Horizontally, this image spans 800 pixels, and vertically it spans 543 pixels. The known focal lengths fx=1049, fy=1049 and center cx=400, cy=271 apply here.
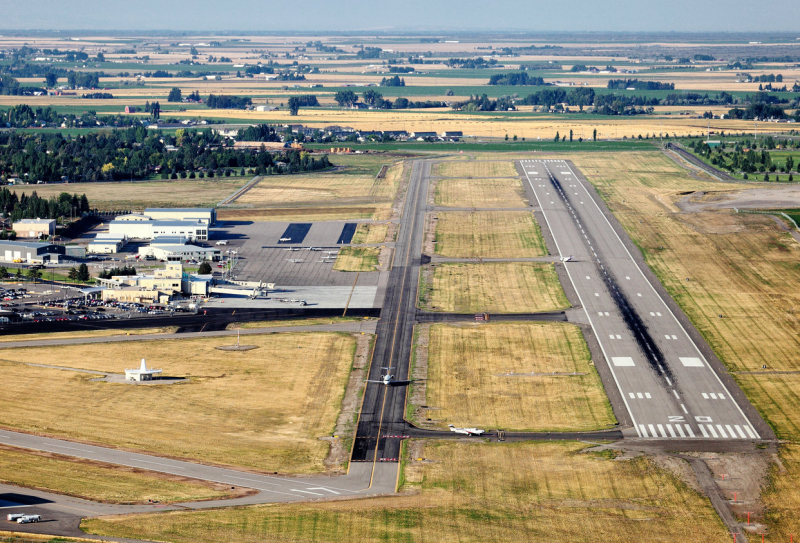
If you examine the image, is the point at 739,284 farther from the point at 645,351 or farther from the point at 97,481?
the point at 97,481

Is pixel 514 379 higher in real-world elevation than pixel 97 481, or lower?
lower

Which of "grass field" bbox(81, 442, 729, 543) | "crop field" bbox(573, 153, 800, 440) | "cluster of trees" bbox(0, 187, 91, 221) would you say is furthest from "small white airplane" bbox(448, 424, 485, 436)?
"cluster of trees" bbox(0, 187, 91, 221)

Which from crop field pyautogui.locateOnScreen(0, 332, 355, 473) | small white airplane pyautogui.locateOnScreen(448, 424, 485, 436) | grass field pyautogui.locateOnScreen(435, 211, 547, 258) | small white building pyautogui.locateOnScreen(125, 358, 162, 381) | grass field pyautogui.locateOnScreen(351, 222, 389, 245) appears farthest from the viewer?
grass field pyautogui.locateOnScreen(351, 222, 389, 245)

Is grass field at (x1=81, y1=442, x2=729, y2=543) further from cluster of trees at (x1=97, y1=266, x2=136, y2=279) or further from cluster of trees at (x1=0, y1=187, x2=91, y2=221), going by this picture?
cluster of trees at (x1=0, y1=187, x2=91, y2=221)

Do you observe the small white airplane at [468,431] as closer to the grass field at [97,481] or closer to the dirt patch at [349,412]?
the dirt patch at [349,412]

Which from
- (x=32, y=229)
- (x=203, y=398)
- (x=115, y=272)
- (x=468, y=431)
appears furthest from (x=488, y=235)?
(x=468, y=431)
